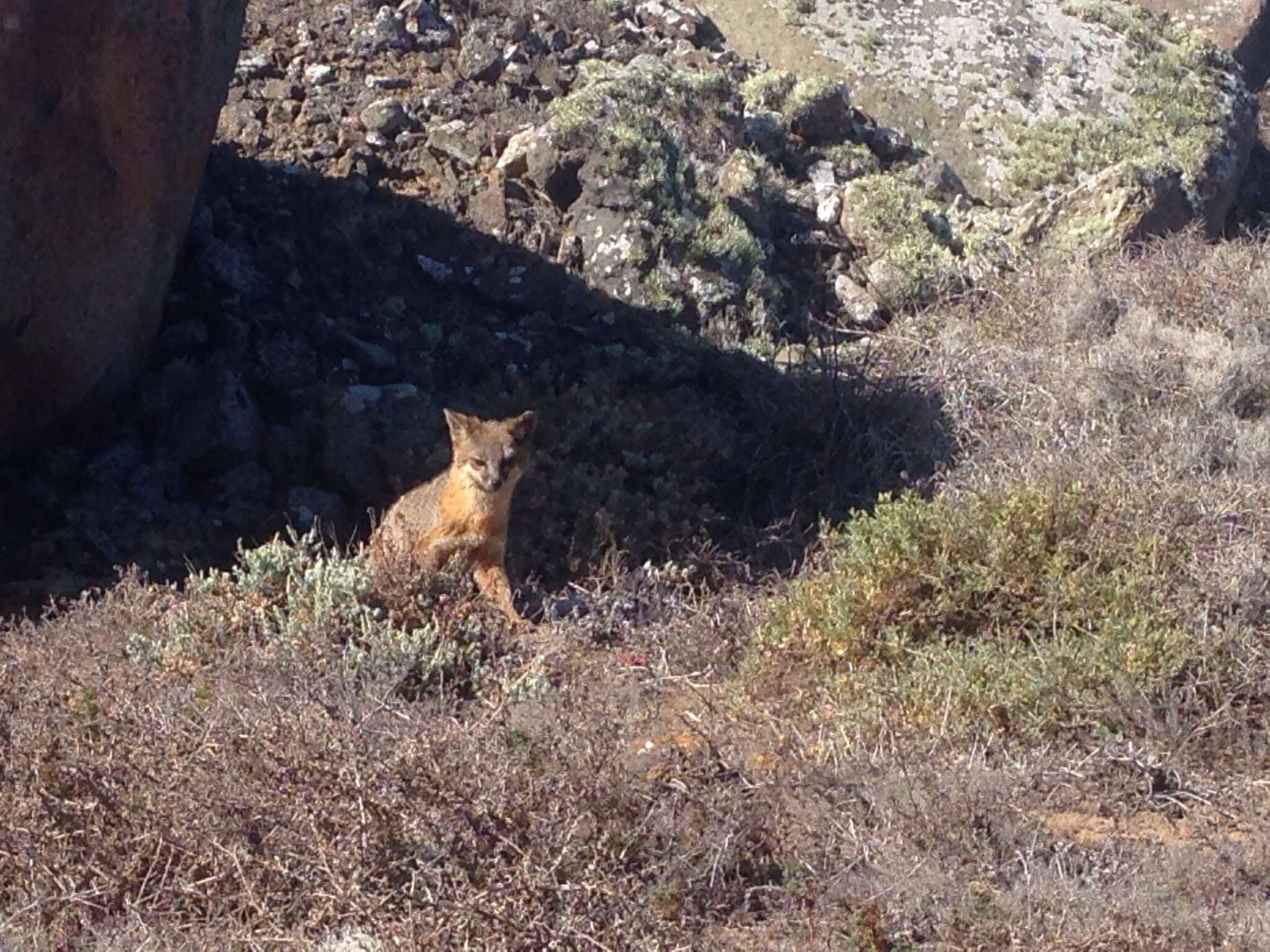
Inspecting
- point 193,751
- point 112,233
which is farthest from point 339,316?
point 193,751

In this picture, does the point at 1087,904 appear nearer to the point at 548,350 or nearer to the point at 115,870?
the point at 115,870

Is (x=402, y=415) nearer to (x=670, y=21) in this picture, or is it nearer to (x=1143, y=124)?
(x=670, y=21)

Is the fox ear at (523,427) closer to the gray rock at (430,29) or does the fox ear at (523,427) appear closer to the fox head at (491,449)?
the fox head at (491,449)

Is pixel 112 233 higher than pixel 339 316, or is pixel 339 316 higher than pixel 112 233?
pixel 112 233

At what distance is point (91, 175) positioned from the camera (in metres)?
7.57

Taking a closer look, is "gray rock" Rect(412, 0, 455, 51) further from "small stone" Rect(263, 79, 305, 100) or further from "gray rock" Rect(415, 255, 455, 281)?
"gray rock" Rect(415, 255, 455, 281)

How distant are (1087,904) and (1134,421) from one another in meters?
4.76

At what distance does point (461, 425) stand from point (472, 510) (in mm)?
467

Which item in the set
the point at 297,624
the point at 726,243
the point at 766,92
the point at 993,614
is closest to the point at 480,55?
the point at 766,92

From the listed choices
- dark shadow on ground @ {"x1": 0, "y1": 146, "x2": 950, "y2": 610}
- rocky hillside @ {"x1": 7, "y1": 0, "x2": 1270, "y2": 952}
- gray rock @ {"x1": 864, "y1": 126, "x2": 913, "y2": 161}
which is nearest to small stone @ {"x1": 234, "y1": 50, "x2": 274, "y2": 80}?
rocky hillside @ {"x1": 7, "y1": 0, "x2": 1270, "y2": 952}

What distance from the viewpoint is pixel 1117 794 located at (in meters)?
5.59

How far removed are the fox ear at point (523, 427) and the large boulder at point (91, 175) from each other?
2.12 metres

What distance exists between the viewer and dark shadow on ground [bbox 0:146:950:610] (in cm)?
811

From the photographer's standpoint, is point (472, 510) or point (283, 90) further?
point (283, 90)
